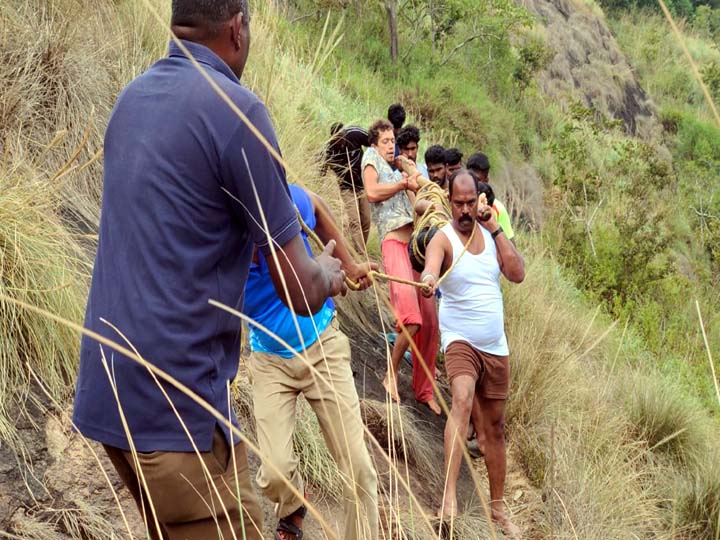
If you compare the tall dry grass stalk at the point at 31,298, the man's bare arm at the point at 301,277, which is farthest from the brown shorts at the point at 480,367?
the man's bare arm at the point at 301,277

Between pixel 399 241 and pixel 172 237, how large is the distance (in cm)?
455

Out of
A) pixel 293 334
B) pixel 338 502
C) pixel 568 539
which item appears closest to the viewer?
pixel 293 334

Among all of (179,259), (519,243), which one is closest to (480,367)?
(179,259)

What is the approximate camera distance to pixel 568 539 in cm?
436

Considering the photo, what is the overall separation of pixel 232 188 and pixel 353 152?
5.48 meters

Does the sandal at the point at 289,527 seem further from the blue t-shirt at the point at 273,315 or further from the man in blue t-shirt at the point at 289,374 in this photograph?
the blue t-shirt at the point at 273,315

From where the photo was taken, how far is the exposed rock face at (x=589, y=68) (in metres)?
27.1

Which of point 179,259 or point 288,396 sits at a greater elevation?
point 179,259

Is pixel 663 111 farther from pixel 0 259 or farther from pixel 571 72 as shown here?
pixel 0 259

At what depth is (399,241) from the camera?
6699 mm

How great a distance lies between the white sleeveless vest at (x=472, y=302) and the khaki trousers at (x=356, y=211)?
1886 mm

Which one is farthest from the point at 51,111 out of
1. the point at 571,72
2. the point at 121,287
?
the point at 571,72

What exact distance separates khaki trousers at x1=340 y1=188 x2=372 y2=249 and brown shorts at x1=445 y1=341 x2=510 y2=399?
208 cm

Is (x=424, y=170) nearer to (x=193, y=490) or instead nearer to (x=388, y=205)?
(x=388, y=205)
